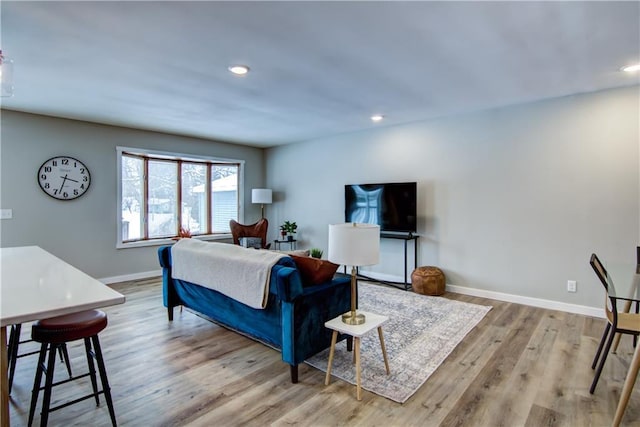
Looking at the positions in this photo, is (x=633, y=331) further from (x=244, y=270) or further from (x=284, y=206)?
(x=284, y=206)

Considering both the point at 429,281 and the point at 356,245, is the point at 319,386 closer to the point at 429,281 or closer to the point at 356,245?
the point at 356,245

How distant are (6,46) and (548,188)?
5303 mm

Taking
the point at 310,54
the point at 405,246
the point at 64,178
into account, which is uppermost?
the point at 310,54

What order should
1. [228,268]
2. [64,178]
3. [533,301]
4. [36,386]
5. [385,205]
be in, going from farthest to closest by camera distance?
1. [385,205]
2. [64,178]
3. [533,301]
4. [228,268]
5. [36,386]

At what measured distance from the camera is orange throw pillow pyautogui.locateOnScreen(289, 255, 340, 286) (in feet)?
8.39

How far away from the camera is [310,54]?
2.66 metres

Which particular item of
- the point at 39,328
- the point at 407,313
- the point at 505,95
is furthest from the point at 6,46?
the point at 505,95

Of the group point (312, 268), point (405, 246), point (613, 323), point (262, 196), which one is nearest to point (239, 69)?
point (312, 268)

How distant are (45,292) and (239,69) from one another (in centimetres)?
221

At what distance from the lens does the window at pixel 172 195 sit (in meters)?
5.50

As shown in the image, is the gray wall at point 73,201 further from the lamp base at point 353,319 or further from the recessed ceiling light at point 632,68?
the recessed ceiling light at point 632,68

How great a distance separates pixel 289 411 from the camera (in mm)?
2092

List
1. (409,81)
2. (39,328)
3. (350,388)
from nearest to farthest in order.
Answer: (39,328), (350,388), (409,81)

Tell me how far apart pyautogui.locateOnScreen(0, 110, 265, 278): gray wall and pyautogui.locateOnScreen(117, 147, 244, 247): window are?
18cm
